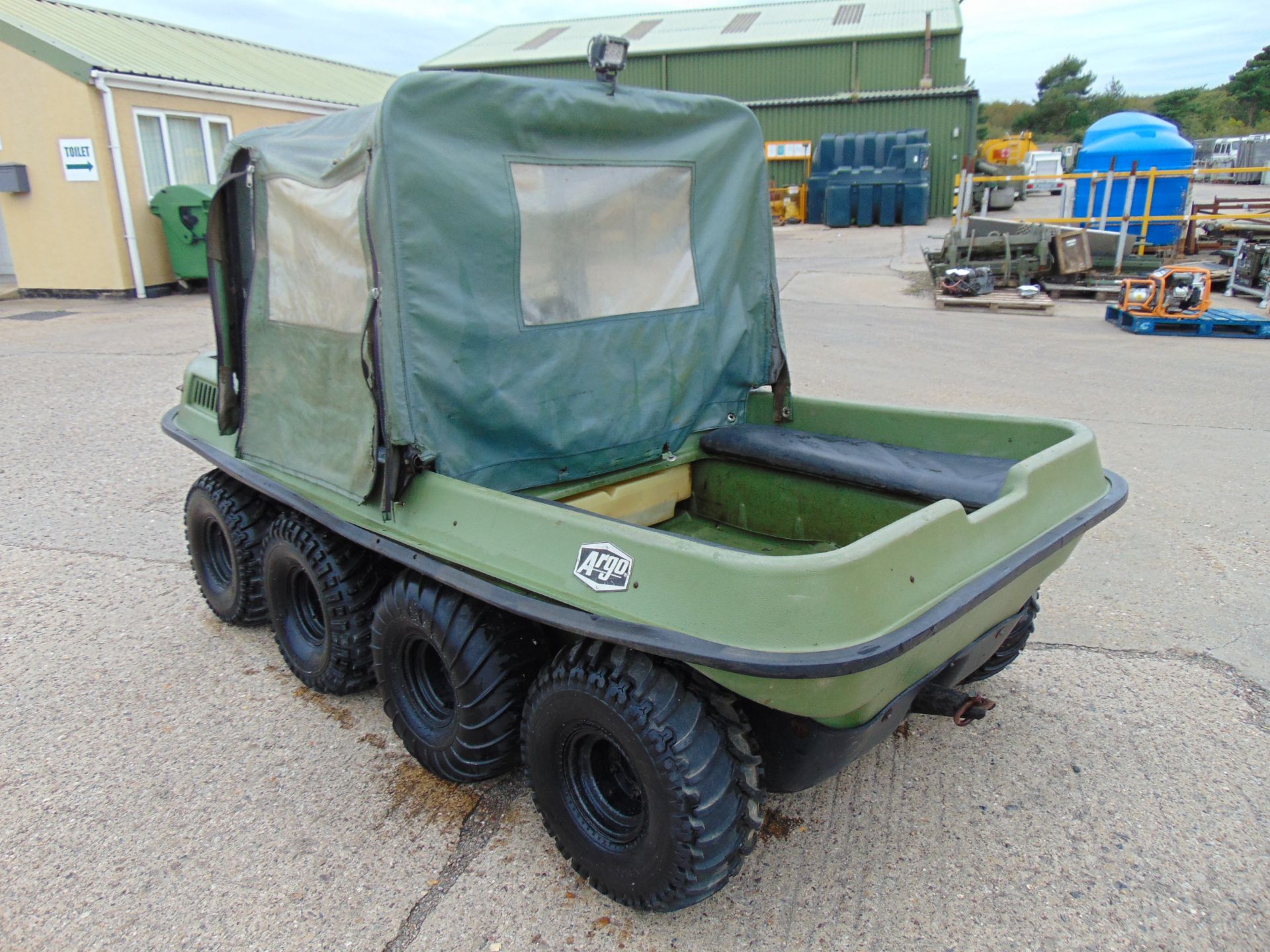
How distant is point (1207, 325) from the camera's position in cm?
1042

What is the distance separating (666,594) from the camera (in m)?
2.18

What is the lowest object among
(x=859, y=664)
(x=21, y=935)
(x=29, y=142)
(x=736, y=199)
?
(x=21, y=935)

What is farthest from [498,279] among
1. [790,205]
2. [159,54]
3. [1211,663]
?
[790,205]

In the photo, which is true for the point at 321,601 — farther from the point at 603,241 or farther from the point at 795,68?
the point at 795,68

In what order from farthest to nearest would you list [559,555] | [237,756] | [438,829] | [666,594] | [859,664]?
[237,756] < [438,829] < [559,555] < [666,594] < [859,664]

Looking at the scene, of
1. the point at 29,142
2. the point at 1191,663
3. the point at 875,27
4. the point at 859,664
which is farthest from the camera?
the point at 875,27

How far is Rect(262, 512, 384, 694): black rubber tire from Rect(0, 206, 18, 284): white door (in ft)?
51.4

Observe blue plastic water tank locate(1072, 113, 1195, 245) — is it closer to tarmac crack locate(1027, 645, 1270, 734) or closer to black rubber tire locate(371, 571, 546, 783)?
tarmac crack locate(1027, 645, 1270, 734)

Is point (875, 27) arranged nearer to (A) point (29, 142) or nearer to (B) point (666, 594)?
(A) point (29, 142)

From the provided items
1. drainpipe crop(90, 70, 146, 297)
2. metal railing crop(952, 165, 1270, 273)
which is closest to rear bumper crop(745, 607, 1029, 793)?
metal railing crop(952, 165, 1270, 273)

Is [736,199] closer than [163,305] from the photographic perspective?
Yes

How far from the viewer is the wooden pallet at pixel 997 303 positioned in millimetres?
12109

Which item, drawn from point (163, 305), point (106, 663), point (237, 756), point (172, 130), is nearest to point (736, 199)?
point (237, 756)

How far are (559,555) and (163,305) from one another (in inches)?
505
